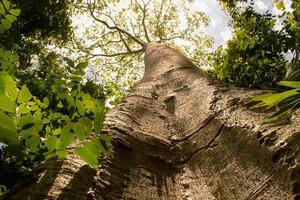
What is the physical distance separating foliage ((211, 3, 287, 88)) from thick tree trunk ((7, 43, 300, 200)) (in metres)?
2.94

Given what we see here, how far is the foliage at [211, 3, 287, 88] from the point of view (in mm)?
4770

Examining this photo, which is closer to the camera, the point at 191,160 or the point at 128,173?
the point at 128,173

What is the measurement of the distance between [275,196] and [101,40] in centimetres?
1085

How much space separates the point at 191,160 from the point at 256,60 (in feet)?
12.4

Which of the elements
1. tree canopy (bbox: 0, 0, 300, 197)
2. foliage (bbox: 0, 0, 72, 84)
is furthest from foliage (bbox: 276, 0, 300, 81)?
foliage (bbox: 0, 0, 72, 84)

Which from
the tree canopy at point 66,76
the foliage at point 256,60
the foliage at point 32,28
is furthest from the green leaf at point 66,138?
the foliage at point 32,28

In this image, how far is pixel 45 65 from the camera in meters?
7.63

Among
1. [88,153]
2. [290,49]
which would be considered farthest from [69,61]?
[290,49]

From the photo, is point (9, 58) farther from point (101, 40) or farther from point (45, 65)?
point (101, 40)

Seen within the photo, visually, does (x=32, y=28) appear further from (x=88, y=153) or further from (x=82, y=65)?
(x=88, y=153)

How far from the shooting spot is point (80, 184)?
1188mm

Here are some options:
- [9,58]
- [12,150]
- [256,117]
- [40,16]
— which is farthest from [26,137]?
[40,16]

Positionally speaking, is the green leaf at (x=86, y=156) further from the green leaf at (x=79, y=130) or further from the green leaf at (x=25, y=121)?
the green leaf at (x=25, y=121)

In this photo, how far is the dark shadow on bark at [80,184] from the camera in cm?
113
